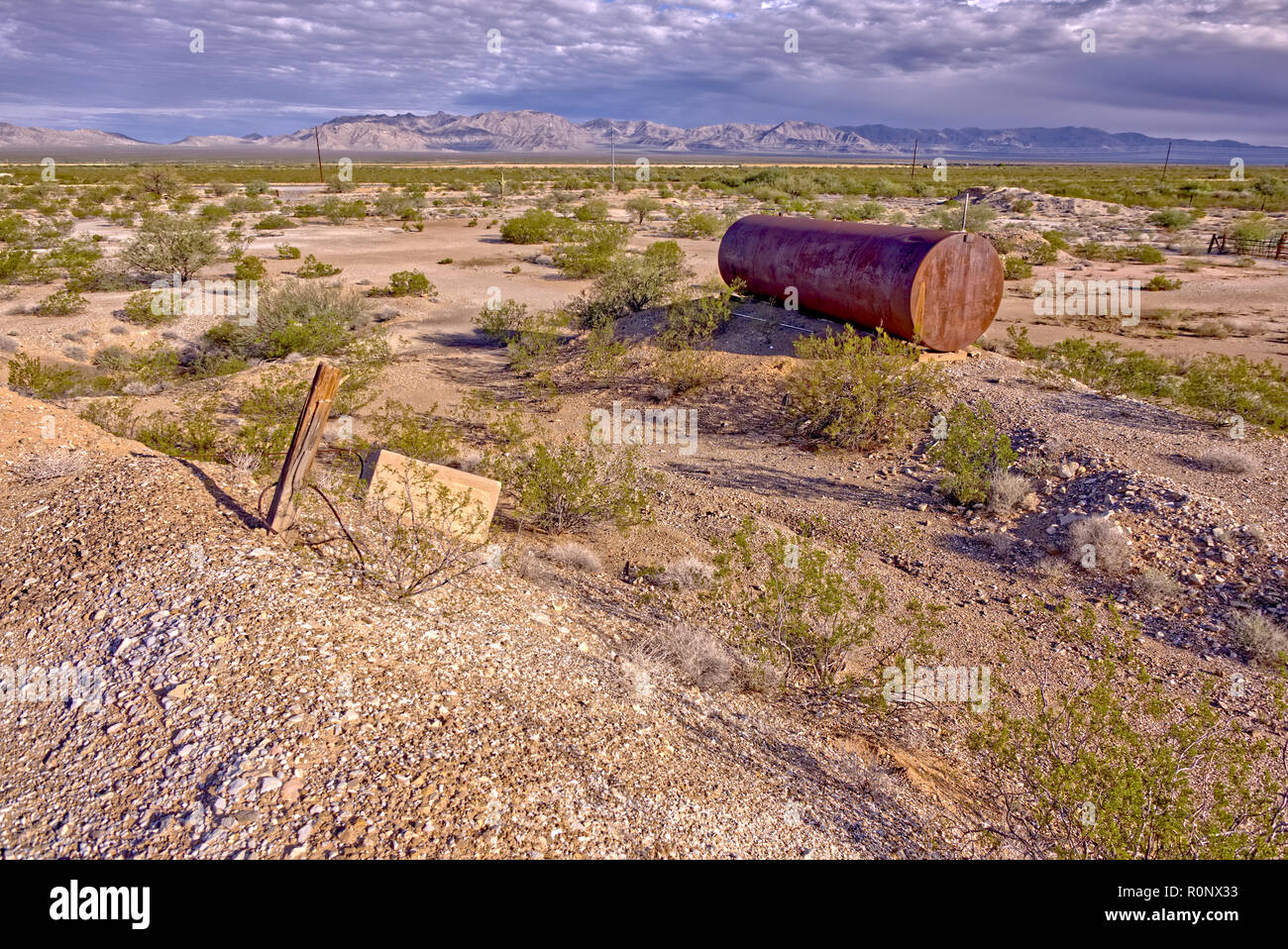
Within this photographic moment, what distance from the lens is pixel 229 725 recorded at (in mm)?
3473

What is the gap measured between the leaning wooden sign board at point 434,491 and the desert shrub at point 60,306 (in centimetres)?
1329

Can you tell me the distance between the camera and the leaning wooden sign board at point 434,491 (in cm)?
644

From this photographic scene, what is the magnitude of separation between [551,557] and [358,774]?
12.0 ft

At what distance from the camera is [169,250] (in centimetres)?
1933

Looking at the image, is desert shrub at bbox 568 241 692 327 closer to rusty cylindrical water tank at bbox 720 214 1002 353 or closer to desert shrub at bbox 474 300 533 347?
desert shrub at bbox 474 300 533 347

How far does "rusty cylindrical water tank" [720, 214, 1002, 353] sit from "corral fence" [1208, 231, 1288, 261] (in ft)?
69.2

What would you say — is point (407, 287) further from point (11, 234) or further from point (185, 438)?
point (11, 234)

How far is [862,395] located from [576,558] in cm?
459

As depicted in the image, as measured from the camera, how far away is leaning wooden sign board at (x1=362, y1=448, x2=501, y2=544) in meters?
6.44

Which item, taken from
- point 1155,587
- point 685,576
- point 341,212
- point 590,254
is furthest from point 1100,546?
point 341,212

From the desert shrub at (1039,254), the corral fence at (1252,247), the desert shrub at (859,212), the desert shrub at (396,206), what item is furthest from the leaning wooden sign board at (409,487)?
the desert shrub at (396,206)

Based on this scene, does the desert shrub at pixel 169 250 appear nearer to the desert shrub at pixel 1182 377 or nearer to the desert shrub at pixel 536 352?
the desert shrub at pixel 536 352
